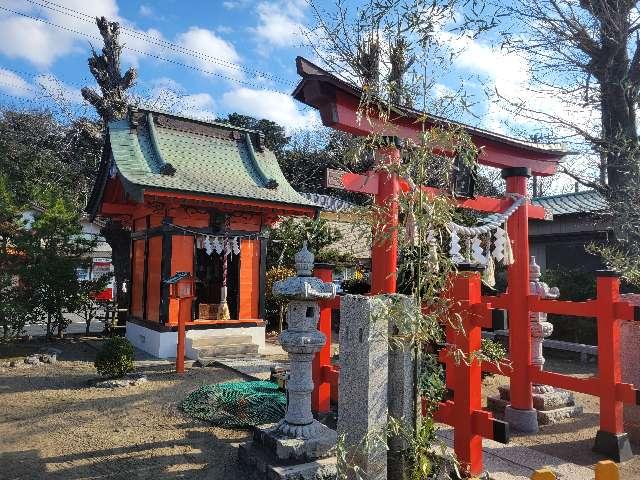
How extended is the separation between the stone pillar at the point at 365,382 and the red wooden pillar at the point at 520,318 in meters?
3.51

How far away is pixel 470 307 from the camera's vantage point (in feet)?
14.3

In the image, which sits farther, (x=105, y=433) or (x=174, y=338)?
(x=174, y=338)

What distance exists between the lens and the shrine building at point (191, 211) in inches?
428

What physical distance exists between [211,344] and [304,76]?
7990 millimetres

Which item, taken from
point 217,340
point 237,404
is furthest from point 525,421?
point 217,340

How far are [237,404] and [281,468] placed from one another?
274cm

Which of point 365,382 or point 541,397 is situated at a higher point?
point 365,382

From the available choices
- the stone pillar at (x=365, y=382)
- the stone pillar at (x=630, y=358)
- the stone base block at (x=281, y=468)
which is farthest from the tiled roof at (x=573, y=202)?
the stone pillar at (x=365, y=382)

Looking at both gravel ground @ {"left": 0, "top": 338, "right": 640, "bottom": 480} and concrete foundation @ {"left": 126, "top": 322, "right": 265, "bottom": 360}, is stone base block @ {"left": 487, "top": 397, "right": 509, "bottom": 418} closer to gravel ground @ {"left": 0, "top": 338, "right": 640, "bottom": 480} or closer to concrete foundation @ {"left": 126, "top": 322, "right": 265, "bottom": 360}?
gravel ground @ {"left": 0, "top": 338, "right": 640, "bottom": 480}

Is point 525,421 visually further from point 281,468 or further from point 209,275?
point 209,275

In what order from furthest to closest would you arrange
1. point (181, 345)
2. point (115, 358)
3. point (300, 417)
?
point (181, 345), point (115, 358), point (300, 417)

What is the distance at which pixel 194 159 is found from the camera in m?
12.2

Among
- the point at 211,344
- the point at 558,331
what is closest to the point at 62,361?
the point at 211,344

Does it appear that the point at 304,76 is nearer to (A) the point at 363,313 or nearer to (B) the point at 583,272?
(A) the point at 363,313
